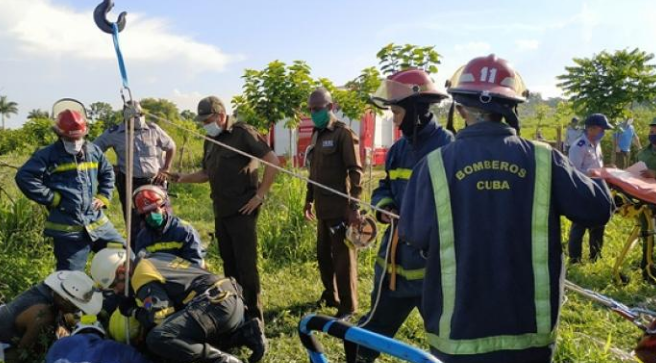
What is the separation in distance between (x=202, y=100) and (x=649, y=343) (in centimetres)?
350

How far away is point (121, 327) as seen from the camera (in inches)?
147

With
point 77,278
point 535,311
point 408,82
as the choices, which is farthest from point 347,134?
point 535,311

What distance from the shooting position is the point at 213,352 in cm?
355

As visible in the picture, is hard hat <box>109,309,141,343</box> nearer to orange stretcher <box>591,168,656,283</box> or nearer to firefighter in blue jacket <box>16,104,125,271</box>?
firefighter in blue jacket <box>16,104,125,271</box>

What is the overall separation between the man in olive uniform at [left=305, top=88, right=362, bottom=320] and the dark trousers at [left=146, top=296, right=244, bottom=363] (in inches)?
45.9

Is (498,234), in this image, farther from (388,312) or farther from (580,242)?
(580,242)

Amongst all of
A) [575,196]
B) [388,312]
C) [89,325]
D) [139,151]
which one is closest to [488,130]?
[575,196]

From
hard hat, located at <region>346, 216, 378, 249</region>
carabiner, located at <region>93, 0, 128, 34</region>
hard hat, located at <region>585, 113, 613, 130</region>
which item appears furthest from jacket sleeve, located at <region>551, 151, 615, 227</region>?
hard hat, located at <region>585, 113, 613, 130</region>

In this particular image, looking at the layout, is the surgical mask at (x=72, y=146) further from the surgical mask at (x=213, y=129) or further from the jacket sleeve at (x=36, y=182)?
the surgical mask at (x=213, y=129)

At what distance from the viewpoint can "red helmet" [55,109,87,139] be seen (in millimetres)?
4355

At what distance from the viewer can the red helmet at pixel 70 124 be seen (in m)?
4.36

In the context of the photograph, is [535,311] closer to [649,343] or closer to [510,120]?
[649,343]

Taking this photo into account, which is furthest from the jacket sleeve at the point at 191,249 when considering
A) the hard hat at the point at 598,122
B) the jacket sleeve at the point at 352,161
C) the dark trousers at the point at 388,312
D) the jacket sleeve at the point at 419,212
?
the hard hat at the point at 598,122

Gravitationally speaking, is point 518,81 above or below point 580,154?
above
